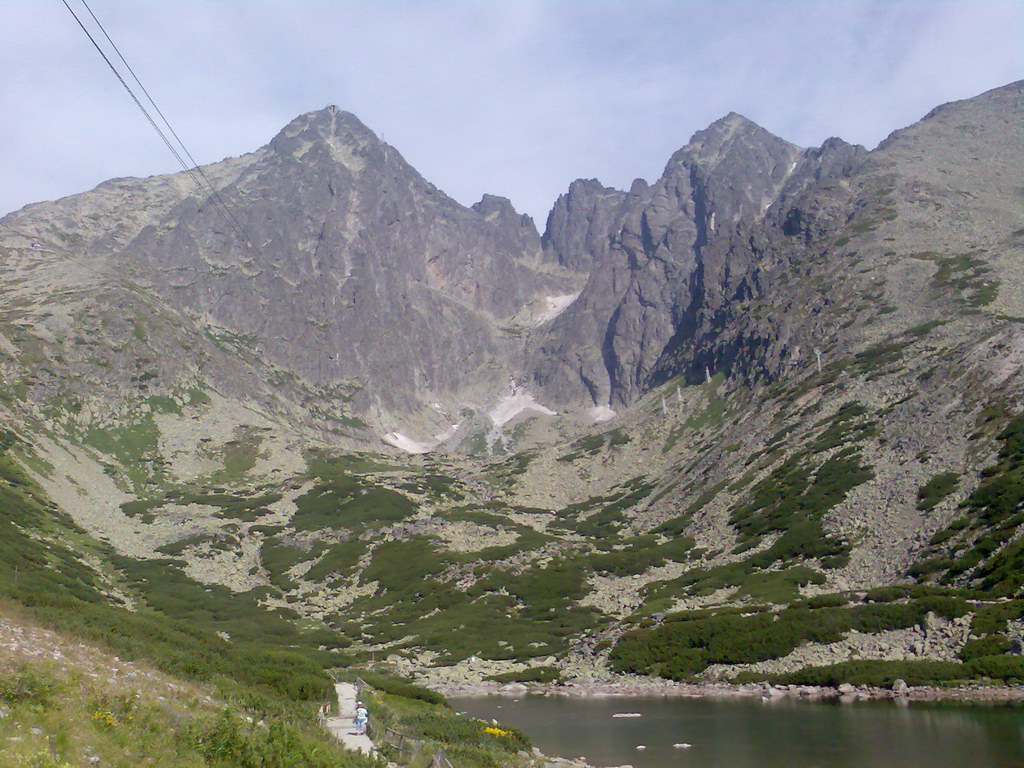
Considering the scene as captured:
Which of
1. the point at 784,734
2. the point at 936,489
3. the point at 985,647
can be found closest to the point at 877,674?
the point at 985,647

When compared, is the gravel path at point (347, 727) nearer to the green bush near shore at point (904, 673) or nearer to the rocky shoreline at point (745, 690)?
the rocky shoreline at point (745, 690)

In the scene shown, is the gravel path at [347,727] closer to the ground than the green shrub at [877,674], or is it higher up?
higher up

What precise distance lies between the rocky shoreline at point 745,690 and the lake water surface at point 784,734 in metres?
2.14

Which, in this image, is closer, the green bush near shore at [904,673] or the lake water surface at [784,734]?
the lake water surface at [784,734]

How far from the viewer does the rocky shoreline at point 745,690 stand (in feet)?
146

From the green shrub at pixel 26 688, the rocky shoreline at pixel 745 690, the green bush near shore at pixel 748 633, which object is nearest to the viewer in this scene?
the green shrub at pixel 26 688

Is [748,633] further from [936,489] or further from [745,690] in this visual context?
[936,489]

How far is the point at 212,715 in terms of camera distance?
20.7m

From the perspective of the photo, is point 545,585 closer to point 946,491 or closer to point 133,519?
point 946,491

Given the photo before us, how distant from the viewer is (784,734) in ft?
132

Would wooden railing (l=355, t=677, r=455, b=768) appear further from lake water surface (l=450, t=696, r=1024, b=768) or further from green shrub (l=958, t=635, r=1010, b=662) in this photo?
green shrub (l=958, t=635, r=1010, b=662)

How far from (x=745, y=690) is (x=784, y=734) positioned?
1805cm

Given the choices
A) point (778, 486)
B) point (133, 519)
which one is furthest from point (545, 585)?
point (133, 519)

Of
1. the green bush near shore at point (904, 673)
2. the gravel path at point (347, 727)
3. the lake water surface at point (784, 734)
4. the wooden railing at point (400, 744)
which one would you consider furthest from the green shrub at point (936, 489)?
the wooden railing at point (400, 744)
